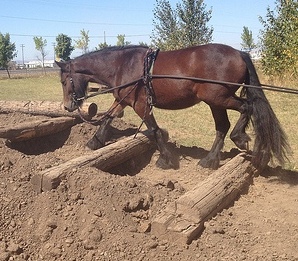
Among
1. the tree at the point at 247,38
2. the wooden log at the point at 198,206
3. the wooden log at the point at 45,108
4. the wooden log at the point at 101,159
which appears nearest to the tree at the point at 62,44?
the tree at the point at 247,38

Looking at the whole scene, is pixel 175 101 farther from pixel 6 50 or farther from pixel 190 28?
pixel 6 50

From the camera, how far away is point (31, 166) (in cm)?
563

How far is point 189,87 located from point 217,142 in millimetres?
1079

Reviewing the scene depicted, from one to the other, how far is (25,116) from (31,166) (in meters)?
3.07

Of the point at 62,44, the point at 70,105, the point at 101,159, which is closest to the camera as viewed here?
the point at 101,159

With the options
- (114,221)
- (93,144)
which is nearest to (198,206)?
(114,221)

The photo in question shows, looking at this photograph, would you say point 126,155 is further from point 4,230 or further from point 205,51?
point 4,230

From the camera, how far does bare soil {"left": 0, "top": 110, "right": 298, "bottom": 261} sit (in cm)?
416

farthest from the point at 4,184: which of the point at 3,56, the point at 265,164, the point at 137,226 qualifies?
the point at 3,56

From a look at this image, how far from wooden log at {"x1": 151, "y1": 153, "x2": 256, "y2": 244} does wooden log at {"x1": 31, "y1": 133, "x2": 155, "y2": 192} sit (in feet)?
4.51

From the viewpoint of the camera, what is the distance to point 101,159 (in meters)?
6.09

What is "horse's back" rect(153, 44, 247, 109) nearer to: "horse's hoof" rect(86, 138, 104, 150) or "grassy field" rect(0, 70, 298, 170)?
"horse's hoof" rect(86, 138, 104, 150)

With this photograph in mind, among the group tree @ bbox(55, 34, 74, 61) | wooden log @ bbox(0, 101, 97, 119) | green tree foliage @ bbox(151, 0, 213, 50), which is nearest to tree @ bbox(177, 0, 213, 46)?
green tree foliage @ bbox(151, 0, 213, 50)

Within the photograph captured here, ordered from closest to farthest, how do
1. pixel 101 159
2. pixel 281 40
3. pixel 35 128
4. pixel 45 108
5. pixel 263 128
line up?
pixel 101 159, pixel 263 128, pixel 35 128, pixel 45 108, pixel 281 40
